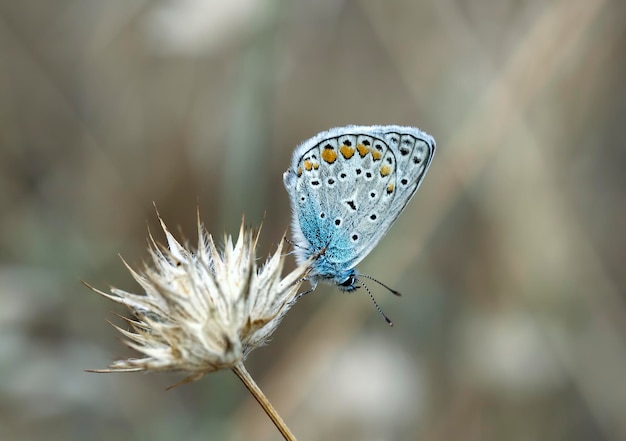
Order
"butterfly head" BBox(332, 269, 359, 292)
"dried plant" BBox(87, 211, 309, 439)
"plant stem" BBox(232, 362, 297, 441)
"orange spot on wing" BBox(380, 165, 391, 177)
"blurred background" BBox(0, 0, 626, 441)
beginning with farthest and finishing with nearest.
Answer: "blurred background" BBox(0, 0, 626, 441) < "orange spot on wing" BBox(380, 165, 391, 177) < "butterfly head" BBox(332, 269, 359, 292) < "dried plant" BBox(87, 211, 309, 439) < "plant stem" BBox(232, 362, 297, 441)

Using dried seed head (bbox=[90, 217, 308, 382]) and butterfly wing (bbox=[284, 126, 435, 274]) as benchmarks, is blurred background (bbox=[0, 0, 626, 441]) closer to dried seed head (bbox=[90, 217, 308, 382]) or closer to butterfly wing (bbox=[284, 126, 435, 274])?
butterfly wing (bbox=[284, 126, 435, 274])

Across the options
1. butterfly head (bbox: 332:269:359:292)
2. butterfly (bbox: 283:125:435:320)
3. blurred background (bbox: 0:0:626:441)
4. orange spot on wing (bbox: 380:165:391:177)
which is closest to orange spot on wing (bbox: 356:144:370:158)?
butterfly (bbox: 283:125:435:320)

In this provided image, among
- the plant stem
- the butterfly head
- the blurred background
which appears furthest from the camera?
the blurred background

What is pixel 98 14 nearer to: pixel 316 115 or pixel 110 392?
pixel 316 115

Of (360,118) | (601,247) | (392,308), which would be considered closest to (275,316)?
(392,308)

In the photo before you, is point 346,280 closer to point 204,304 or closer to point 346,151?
point 346,151

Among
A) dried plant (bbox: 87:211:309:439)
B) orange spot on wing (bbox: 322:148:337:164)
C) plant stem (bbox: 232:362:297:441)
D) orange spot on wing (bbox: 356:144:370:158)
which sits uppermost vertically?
orange spot on wing (bbox: 322:148:337:164)

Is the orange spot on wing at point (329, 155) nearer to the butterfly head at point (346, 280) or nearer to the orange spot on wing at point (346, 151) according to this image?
the orange spot on wing at point (346, 151)
